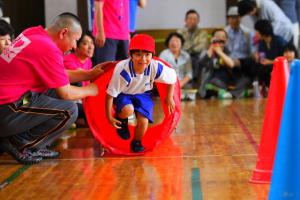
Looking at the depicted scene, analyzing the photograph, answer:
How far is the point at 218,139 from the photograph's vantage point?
4.46 metres

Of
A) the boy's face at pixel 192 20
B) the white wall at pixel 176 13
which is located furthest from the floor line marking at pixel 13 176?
the white wall at pixel 176 13

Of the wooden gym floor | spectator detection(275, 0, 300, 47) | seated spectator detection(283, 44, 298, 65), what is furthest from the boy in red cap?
spectator detection(275, 0, 300, 47)

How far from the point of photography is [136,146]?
13.7 feet

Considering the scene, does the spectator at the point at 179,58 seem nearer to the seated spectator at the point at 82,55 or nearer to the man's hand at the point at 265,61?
the man's hand at the point at 265,61

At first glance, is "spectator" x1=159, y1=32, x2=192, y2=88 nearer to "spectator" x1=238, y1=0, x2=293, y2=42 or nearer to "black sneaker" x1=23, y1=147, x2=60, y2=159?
"spectator" x1=238, y1=0, x2=293, y2=42

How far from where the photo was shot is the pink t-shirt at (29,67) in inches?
143

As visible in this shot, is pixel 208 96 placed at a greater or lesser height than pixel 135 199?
lesser

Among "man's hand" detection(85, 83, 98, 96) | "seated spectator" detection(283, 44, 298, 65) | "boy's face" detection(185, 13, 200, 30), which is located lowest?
"seated spectator" detection(283, 44, 298, 65)

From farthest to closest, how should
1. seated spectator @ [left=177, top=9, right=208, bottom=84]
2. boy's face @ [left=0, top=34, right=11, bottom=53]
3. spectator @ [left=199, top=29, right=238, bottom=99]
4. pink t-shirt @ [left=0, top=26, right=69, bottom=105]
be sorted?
seated spectator @ [left=177, top=9, right=208, bottom=84]
spectator @ [left=199, top=29, right=238, bottom=99]
boy's face @ [left=0, top=34, right=11, bottom=53]
pink t-shirt @ [left=0, top=26, right=69, bottom=105]

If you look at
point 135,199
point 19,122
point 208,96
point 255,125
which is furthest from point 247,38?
point 135,199

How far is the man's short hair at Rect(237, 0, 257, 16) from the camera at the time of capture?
780 cm

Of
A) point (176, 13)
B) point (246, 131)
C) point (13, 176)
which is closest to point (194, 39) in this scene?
point (176, 13)

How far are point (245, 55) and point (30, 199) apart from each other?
575cm

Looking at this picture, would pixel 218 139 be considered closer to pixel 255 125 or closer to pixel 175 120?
pixel 175 120
